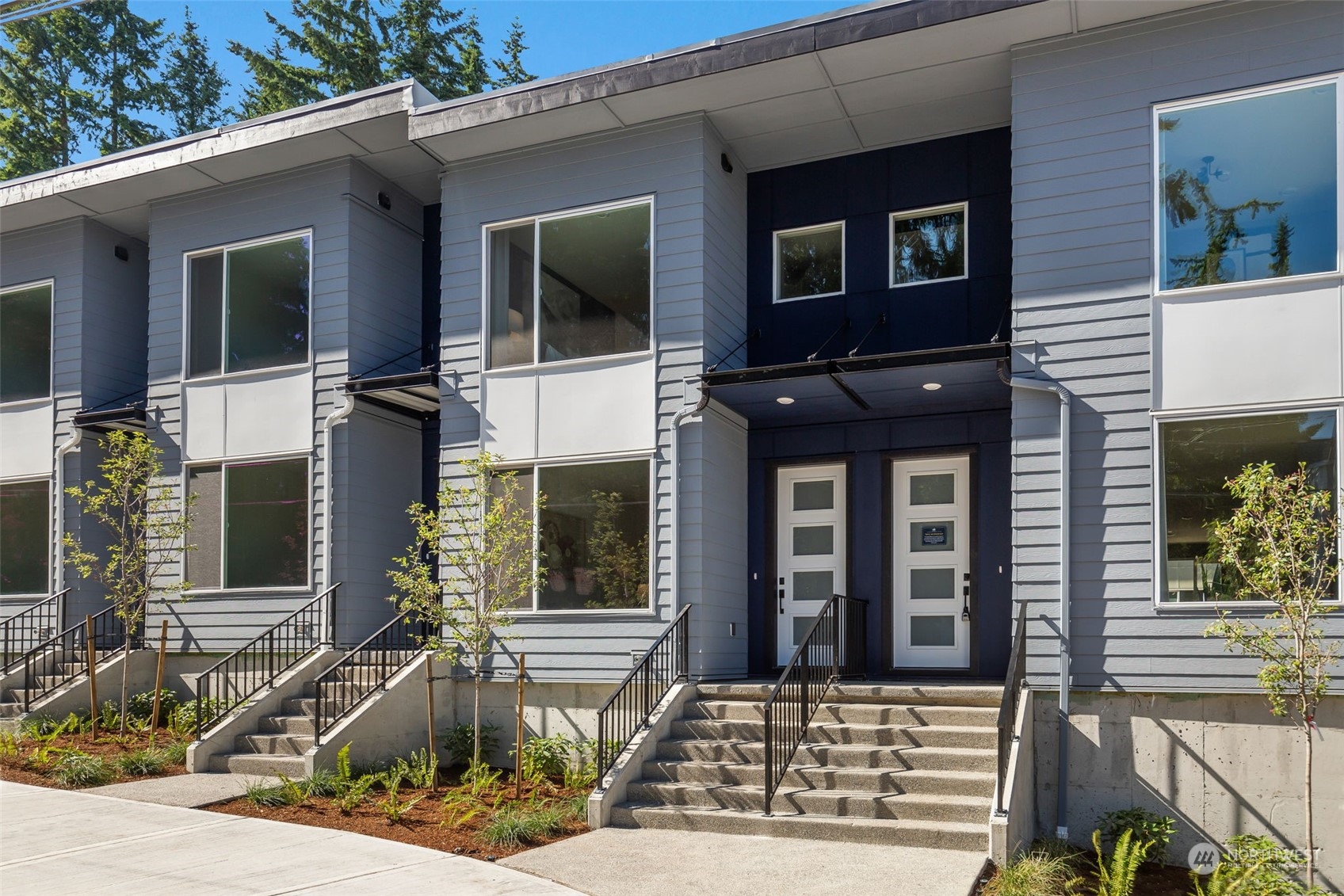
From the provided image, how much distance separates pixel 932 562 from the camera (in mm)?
10906

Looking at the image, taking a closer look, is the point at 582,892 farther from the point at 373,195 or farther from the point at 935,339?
the point at 373,195

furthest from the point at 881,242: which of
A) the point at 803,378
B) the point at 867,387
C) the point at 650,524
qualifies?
the point at 650,524

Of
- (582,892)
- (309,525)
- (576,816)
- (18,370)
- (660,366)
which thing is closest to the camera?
(582,892)

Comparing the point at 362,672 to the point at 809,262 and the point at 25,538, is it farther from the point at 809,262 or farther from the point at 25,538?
the point at 809,262

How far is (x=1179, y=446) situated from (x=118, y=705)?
1107 cm

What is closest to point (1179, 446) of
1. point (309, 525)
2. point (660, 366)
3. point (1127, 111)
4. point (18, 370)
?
point (1127, 111)

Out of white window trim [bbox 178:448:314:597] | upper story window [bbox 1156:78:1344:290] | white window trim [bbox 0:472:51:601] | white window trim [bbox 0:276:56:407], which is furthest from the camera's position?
white window trim [bbox 0:276:56:407]

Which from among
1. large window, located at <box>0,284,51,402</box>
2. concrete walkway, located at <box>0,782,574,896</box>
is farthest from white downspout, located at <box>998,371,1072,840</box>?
large window, located at <box>0,284,51,402</box>

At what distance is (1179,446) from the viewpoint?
28.7 ft

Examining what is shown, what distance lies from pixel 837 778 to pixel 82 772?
6498mm

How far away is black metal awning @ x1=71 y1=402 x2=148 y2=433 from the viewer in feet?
43.8

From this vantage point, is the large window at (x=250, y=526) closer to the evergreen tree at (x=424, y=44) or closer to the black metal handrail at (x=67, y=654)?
the black metal handrail at (x=67, y=654)

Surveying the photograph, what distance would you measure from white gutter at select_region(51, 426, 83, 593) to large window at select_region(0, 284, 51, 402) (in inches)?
39.2

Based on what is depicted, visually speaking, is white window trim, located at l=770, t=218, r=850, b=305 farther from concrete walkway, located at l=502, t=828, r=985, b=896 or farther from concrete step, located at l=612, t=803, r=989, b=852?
concrete walkway, located at l=502, t=828, r=985, b=896
